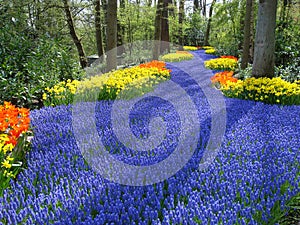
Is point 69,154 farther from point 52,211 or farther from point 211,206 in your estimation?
point 211,206

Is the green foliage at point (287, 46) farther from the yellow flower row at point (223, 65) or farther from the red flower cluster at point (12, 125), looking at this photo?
the red flower cluster at point (12, 125)

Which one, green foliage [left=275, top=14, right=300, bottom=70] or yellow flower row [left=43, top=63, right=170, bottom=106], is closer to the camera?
yellow flower row [left=43, top=63, right=170, bottom=106]

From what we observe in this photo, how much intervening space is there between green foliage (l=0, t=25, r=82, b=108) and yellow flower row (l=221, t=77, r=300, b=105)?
4.20m

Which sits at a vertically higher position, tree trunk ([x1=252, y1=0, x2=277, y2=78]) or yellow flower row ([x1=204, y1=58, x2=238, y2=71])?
tree trunk ([x1=252, y1=0, x2=277, y2=78])

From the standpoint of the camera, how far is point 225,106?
5.38 metres

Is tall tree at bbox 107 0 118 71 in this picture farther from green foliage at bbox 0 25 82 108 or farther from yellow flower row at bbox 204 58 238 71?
yellow flower row at bbox 204 58 238 71

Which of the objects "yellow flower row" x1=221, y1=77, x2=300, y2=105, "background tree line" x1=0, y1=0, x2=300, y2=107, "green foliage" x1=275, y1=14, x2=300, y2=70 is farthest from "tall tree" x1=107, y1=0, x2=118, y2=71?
"green foliage" x1=275, y1=14, x2=300, y2=70

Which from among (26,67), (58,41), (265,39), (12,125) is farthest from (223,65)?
(12,125)

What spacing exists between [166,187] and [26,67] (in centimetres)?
514

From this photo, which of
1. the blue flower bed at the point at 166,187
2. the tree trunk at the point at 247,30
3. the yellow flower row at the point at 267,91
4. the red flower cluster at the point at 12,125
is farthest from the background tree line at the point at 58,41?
the blue flower bed at the point at 166,187

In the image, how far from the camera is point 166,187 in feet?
8.48

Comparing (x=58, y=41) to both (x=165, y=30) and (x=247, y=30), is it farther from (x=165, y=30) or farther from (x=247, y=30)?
(x=165, y=30)

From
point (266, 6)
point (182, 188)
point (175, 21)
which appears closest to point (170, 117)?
point (182, 188)

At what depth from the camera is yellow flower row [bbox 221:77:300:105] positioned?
5.89 meters
